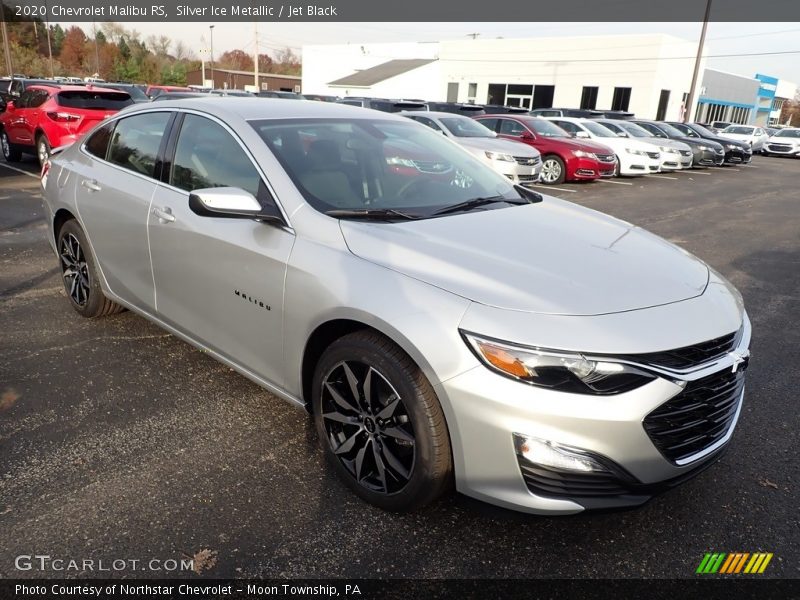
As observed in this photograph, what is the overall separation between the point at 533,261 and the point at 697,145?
69.7 feet

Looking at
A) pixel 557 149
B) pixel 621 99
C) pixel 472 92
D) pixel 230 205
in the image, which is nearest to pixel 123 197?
pixel 230 205

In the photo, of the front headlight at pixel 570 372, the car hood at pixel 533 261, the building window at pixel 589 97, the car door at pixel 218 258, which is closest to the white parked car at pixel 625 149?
the car hood at pixel 533 261

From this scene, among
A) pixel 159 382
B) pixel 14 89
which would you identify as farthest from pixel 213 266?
pixel 14 89

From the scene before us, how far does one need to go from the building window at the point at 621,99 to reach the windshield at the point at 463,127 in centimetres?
3393

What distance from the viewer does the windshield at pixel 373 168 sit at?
3.14 metres

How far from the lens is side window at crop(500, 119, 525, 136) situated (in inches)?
624

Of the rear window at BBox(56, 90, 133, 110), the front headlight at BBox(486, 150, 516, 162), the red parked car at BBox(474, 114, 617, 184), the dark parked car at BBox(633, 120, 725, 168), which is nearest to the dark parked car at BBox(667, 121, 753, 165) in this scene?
the dark parked car at BBox(633, 120, 725, 168)

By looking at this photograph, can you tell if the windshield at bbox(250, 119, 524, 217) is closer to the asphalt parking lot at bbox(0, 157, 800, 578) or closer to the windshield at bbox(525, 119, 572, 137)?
the asphalt parking lot at bbox(0, 157, 800, 578)

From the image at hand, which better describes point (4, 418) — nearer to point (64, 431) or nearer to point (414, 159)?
point (64, 431)

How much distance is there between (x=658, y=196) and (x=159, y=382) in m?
12.7

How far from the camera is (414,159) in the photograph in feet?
12.1

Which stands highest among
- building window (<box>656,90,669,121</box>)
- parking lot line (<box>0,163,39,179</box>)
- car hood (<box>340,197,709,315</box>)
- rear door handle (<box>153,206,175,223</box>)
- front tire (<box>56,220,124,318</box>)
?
building window (<box>656,90,669,121</box>)

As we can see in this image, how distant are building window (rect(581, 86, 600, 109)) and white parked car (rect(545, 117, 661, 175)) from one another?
99.8 feet

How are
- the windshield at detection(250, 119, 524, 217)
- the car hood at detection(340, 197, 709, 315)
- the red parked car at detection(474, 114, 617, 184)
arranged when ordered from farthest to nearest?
the red parked car at detection(474, 114, 617, 184) < the windshield at detection(250, 119, 524, 217) < the car hood at detection(340, 197, 709, 315)
